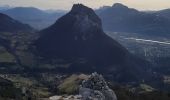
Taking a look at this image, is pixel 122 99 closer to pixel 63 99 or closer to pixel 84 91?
pixel 63 99

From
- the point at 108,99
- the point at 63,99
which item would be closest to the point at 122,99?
the point at 63,99

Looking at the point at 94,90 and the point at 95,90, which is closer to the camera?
the point at 95,90

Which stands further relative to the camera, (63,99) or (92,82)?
(63,99)

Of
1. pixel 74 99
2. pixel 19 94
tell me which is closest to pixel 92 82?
pixel 74 99

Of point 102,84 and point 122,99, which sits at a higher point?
point 102,84

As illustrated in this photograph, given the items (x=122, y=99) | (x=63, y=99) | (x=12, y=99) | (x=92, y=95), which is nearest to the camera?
(x=92, y=95)

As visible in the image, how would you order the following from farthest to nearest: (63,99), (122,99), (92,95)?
1. (122,99)
2. (63,99)
3. (92,95)
